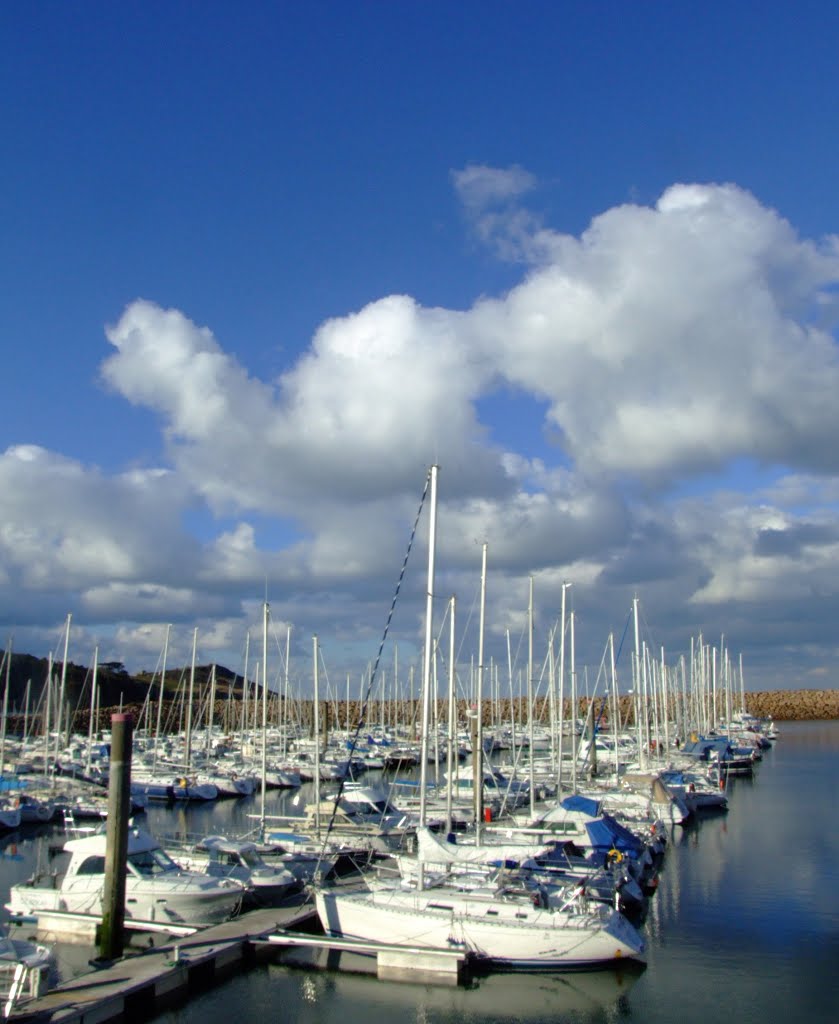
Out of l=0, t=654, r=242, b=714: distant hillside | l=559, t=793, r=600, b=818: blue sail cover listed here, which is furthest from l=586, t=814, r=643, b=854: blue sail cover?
l=0, t=654, r=242, b=714: distant hillside

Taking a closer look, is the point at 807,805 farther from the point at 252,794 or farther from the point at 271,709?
the point at 271,709

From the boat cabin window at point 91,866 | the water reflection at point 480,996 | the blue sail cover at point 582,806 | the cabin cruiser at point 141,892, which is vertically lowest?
the water reflection at point 480,996

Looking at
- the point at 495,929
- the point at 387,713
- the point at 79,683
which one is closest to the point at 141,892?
the point at 495,929

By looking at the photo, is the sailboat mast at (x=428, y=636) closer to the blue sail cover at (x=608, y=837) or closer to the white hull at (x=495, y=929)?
the white hull at (x=495, y=929)

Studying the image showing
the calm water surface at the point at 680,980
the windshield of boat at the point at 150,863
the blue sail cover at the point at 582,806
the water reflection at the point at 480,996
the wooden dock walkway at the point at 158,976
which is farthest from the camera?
the blue sail cover at the point at 582,806

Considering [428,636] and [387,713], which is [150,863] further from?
[387,713]

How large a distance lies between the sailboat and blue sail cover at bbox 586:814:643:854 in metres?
8.83

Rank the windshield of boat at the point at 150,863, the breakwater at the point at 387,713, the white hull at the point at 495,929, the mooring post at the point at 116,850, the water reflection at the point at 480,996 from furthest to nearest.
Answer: the breakwater at the point at 387,713 → the windshield of boat at the point at 150,863 → the white hull at the point at 495,929 → the mooring post at the point at 116,850 → the water reflection at the point at 480,996

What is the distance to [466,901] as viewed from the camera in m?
25.5

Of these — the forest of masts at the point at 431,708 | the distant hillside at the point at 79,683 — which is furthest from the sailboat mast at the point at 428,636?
the distant hillside at the point at 79,683

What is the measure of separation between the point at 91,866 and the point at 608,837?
18370 mm

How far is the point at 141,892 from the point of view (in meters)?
28.1

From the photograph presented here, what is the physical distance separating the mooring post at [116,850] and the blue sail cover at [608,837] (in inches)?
701

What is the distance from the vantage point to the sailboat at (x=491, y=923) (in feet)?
80.0
